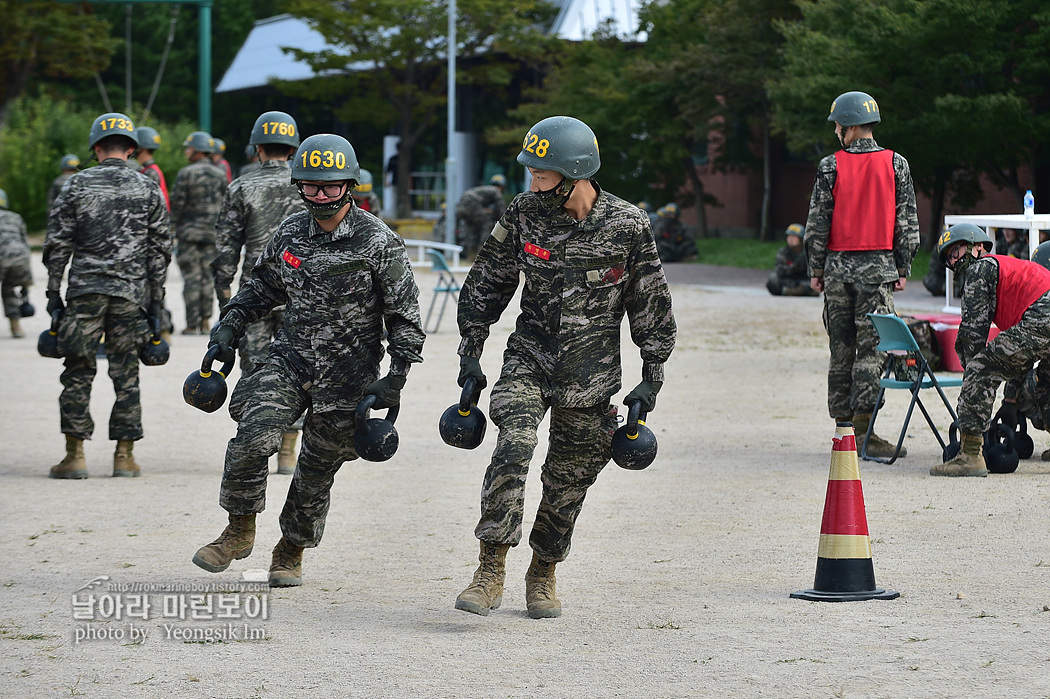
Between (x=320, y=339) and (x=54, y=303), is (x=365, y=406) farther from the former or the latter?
(x=54, y=303)

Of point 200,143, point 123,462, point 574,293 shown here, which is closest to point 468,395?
point 574,293

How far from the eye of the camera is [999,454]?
29.7 ft

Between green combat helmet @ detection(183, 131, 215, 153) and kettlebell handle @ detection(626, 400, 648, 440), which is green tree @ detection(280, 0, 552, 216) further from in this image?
kettlebell handle @ detection(626, 400, 648, 440)

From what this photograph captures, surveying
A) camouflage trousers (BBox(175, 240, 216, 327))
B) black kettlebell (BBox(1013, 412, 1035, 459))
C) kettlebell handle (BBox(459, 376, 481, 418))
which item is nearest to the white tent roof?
camouflage trousers (BBox(175, 240, 216, 327))

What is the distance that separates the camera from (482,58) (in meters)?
47.6

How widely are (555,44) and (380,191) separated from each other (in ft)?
75.0

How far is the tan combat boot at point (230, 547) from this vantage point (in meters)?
6.05

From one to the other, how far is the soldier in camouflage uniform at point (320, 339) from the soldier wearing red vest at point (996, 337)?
4.17 meters

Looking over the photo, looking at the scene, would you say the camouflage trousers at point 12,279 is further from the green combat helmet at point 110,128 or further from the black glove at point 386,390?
the black glove at point 386,390

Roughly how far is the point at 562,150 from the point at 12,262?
43.6 ft

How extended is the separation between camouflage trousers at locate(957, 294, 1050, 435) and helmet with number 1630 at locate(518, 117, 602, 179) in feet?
13.1

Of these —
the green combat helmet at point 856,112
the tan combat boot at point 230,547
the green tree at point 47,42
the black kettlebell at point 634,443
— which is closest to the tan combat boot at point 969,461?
the green combat helmet at point 856,112

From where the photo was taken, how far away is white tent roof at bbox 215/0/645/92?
41.9m

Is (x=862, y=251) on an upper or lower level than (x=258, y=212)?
lower
